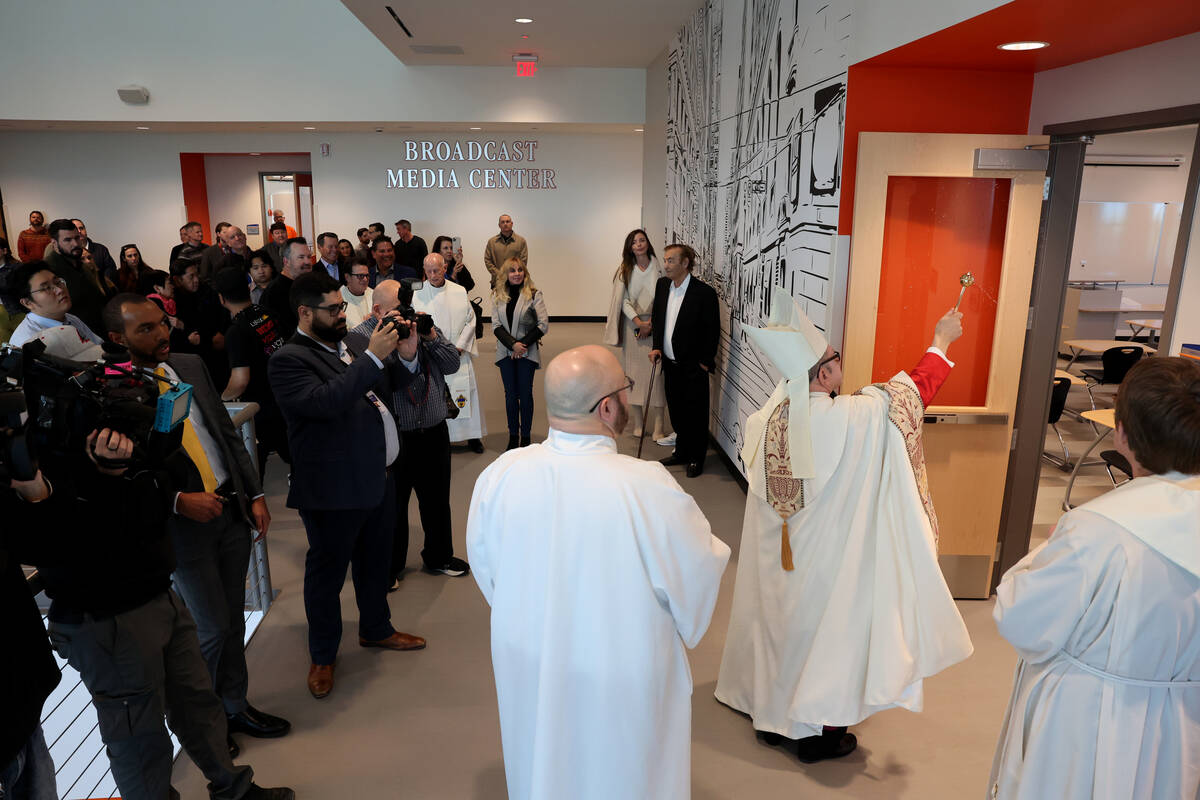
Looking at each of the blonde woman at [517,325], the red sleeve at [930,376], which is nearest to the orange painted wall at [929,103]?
the red sleeve at [930,376]

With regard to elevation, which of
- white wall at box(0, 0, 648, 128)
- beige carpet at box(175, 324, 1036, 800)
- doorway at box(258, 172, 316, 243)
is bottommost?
beige carpet at box(175, 324, 1036, 800)

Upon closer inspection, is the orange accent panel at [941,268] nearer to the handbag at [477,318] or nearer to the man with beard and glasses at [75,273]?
the handbag at [477,318]

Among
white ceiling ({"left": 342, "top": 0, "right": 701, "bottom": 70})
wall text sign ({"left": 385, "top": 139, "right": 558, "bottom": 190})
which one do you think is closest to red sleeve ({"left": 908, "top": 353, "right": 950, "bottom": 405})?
white ceiling ({"left": 342, "top": 0, "right": 701, "bottom": 70})

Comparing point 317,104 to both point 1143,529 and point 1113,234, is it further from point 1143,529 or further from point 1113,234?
point 1113,234

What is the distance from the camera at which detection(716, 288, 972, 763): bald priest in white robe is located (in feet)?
8.82

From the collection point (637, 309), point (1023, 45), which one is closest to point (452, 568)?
point (637, 309)

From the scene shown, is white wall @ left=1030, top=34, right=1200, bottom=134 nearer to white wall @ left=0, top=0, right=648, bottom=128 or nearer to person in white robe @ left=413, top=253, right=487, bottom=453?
person in white robe @ left=413, top=253, right=487, bottom=453

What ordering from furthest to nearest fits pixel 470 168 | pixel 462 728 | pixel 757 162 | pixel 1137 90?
pixel 470 168, pixel 757 162, pixel 1137 90, pixel 462 728

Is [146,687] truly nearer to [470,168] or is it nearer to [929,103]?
[929,103]

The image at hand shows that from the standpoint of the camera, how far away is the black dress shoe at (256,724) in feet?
9.73

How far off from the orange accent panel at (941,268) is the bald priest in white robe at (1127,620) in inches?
89.2

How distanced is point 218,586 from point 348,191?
1112 cm

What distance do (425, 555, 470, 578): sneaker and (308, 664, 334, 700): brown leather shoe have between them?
109cm

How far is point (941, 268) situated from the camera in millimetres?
3980
